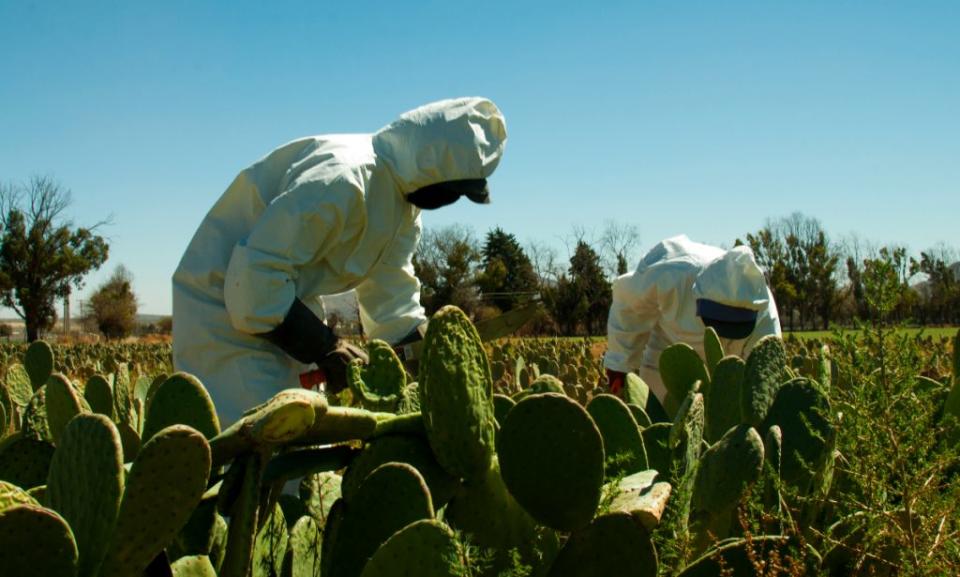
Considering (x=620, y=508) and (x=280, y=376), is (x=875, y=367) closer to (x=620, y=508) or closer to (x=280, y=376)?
(x=620, y=508)

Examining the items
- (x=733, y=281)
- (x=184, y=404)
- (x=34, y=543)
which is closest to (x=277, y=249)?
(x=184, y=404)

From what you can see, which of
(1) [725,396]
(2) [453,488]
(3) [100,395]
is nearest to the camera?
(2) [453,488]

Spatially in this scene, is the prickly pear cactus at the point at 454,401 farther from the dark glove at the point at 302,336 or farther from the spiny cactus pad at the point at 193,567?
the dark glove at the point at 302,336

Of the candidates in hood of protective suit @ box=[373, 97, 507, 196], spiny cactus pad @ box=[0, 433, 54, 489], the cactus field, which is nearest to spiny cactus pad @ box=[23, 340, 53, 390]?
hood of protective suit @ box=[373, 97, 507, 196]

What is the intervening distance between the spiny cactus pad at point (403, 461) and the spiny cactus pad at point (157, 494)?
0.39 metres

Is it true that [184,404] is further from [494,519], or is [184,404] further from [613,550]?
[613,550]

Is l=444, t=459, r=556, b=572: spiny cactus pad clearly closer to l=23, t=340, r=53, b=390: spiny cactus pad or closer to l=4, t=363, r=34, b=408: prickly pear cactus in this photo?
l=4, t=363, r=34, b=408: prickly pear cactus

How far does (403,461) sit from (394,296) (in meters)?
2.71

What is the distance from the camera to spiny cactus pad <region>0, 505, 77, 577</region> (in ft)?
2.93

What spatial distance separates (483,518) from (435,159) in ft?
6.84

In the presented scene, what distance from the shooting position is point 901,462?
1.38 meters

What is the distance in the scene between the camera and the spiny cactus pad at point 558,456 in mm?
1271

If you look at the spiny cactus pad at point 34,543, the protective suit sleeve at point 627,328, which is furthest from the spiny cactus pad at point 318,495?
the protective suit sleeve at point 627,328

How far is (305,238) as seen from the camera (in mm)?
3041
